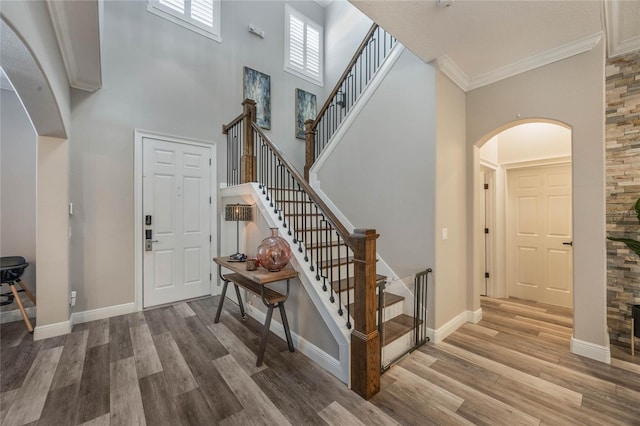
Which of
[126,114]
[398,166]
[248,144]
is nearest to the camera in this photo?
[398,166]

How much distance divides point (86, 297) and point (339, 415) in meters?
3.41

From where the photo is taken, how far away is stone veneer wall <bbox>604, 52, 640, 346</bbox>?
2645mm

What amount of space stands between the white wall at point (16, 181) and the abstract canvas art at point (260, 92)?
2900mm

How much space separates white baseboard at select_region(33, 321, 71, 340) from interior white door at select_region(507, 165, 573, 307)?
6046 millimetres

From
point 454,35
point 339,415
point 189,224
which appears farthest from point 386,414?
point 189,224

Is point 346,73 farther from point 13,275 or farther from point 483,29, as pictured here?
point 13,275

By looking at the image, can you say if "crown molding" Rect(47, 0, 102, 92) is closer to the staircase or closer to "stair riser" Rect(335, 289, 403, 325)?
the staircase

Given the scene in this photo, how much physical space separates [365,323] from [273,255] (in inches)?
39.9

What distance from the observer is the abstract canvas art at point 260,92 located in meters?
4.65

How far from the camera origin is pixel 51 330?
9.41 ft

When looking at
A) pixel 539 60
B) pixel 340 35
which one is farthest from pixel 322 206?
pixel 340 35

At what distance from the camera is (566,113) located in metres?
2.63

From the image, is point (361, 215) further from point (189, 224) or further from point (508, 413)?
point (189, 224)

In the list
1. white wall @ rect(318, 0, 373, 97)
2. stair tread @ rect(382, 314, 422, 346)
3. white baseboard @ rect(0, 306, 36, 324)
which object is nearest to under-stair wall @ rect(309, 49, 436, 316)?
stair tread @ rect(382, 314, 422, 346)
